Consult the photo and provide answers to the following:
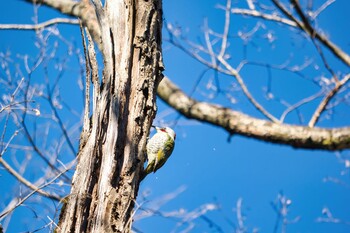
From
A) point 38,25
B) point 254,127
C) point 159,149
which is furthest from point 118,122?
point 38,25

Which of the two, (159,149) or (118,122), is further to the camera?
(159,149)

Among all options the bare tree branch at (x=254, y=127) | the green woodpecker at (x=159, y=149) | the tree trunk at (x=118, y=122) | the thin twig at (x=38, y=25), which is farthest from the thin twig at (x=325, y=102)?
the thin twig at (x=38, y=25)

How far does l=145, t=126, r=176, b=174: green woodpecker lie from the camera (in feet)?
10.9

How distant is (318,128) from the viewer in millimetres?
4316

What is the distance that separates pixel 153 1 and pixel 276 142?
186cm

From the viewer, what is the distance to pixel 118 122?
2.66m

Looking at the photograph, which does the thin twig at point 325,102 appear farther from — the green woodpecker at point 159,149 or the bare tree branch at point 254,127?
the green woodpecker at point 159,149

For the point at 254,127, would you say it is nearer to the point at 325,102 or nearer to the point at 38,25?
the point at 325,102

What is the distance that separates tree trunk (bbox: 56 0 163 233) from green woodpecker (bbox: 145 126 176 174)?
1.69 feet

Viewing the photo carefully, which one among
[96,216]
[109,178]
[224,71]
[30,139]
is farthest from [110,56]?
[224,71]

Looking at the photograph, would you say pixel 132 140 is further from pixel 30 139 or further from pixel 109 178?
pixel 30 139

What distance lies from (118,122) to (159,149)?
0.81 metres

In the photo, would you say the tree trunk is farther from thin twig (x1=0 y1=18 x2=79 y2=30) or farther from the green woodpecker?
thin twig (x1=0 y1=18 x2=79 y2=30)

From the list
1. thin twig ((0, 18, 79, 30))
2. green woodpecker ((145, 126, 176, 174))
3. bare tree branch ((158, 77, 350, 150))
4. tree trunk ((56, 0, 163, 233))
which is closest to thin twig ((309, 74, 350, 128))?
bare tree branch ((158, 77, 350, 150))
